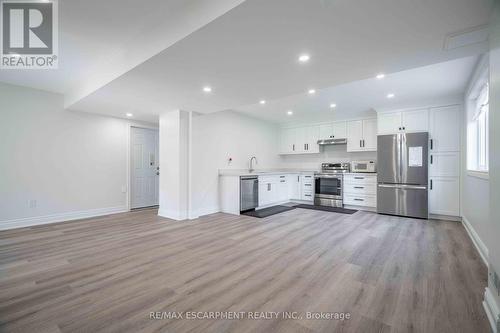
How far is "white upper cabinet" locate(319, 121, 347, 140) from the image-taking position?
6.12 m

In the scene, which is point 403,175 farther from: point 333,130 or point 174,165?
point 174,165

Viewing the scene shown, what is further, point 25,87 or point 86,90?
point 25,87

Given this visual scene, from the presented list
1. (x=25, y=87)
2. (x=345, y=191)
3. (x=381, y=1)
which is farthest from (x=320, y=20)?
(x=25, y=87)

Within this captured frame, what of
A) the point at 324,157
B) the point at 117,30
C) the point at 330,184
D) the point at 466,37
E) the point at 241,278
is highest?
the point at 117,30

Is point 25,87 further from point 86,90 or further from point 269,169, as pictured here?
point 269,169

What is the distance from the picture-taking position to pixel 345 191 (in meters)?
5.67

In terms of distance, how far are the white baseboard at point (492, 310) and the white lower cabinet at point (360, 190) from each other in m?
3.74

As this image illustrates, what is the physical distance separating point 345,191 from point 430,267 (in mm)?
3379

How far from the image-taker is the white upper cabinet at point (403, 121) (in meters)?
4.61

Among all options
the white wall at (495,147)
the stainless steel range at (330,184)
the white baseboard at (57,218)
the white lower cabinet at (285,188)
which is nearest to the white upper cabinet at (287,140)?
the white lower cabinet at (285,188)

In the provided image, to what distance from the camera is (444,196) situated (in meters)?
4.38

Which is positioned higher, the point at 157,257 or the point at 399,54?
the point at 399,54

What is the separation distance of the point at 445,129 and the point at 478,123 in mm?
797

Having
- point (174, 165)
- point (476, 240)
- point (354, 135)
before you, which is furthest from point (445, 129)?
point (174, 165)
